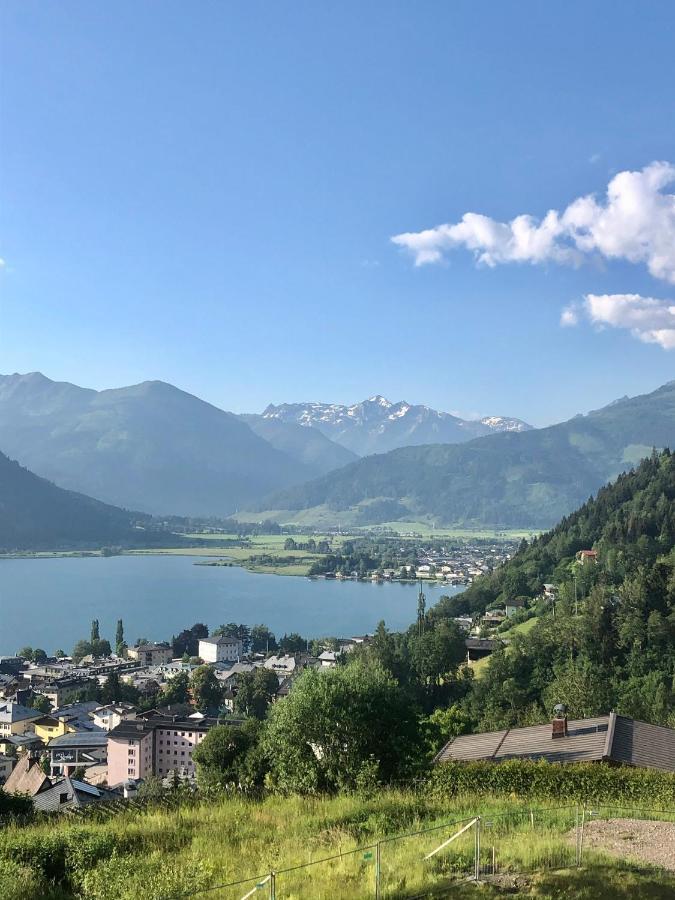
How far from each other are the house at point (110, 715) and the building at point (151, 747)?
3787 mm

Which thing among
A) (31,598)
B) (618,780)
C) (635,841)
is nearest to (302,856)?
(635,841)

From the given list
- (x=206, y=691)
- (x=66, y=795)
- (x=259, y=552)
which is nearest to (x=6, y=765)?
(x=66, y=795)

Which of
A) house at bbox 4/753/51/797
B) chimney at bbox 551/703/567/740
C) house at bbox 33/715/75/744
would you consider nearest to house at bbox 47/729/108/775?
house at bbox 33/715/75/744

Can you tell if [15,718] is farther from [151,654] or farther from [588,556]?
[588,556]

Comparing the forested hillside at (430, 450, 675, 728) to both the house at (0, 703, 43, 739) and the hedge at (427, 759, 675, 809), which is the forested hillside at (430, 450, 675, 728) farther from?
the house at (0, 703, 43, 739)

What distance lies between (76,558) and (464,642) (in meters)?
113

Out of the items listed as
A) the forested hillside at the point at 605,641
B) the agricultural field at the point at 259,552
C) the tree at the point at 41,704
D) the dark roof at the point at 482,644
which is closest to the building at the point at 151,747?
the forested hillside at the point at 605,641

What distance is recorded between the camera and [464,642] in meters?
39.2

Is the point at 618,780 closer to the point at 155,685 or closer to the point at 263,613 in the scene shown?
the point at 155,685

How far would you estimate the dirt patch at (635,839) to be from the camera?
691 centimetres

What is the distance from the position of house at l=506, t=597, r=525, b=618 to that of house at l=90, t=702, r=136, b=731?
23.0 m

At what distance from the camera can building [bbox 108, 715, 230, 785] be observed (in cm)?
3238

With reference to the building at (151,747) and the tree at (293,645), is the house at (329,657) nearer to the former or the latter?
the tree at (293,645)

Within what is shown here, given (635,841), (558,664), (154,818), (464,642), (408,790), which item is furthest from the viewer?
(464,642)
